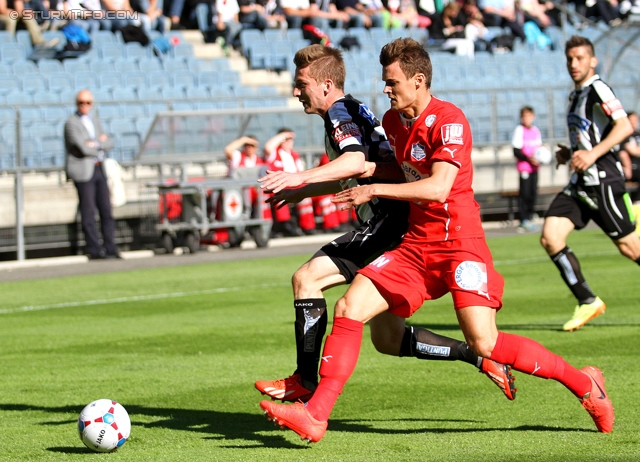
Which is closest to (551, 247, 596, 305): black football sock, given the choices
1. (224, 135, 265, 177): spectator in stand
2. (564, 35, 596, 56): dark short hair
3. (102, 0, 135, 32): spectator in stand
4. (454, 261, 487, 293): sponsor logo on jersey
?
(564, 35, 596, 56): dark short hair

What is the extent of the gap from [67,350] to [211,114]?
11783 millimetres

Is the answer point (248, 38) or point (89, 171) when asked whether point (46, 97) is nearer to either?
point (89, 171)

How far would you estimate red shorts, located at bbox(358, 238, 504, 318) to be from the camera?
535 centimetres

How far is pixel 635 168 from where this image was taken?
2281 centimetres

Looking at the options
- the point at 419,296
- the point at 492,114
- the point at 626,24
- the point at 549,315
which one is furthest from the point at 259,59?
the point at 419,296

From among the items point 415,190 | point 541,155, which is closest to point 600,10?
point 541,155

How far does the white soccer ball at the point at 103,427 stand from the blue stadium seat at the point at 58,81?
17.6 m

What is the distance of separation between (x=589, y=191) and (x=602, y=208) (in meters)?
0.18

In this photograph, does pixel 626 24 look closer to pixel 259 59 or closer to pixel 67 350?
pixel 259 59

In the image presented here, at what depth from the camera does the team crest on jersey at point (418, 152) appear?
5.50 meters

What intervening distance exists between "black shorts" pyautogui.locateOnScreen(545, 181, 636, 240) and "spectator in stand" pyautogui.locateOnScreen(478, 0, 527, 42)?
23.1m

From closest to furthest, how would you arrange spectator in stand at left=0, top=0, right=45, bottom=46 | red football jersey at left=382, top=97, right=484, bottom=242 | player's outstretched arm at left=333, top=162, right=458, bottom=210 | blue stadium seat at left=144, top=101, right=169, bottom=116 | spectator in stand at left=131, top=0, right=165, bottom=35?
1. player's outstretched arm at left=333, top=162, right=458, bottom=210
2. red football jersey at left=382, top=97, right=484, bottom=242
3. blue stadium seat at left=144, top=101, right=169, bottom=116
4. spectator in stand at left=0, top=0, right=45, bottom=46
5. spectator in stand at left=131, top=0, right=165, bottom=35

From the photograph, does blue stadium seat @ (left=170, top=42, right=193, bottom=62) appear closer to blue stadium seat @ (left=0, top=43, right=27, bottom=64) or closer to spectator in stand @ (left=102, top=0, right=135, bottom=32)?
spectator in stand @ (left=102, top=0, right=135, bottom=32)

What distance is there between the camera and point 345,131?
5758mm
